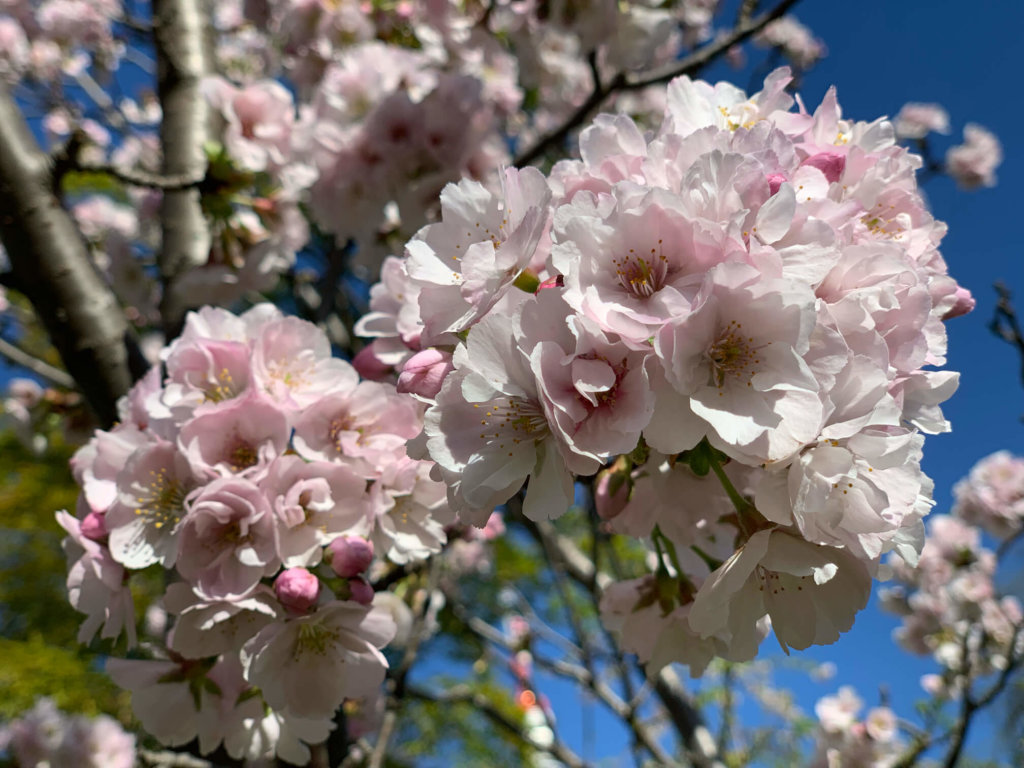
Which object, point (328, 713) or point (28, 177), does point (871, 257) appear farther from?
point (28, 177)

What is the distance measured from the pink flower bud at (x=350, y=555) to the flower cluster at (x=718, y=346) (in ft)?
1.03

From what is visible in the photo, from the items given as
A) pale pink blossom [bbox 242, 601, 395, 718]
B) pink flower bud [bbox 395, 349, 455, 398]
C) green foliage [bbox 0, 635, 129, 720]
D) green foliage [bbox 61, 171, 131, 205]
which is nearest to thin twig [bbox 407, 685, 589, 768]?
pale pink blossom [bbox 242, 601, 395, 718]

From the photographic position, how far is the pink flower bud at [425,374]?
87 centimetres

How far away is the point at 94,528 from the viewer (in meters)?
1.14

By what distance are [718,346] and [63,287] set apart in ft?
5.45

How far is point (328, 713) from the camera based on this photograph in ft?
3.61

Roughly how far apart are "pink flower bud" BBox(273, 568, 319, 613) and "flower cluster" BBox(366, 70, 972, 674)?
34 centimetres

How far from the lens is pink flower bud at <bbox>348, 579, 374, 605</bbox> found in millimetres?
1098

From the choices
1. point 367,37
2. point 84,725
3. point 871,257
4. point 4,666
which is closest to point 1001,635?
point 871,257

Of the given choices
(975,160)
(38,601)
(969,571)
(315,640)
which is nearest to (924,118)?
(975,160)

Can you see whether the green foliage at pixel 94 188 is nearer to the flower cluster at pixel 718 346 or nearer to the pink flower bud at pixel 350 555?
the pink flower bud at pixel 350 555

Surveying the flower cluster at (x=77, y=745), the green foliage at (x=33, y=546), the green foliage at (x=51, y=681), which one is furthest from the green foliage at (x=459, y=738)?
the flower cluster at (x=77, y=745)

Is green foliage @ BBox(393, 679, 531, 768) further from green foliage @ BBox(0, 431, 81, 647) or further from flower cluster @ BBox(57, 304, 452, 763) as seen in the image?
flower cluster @ BBox(57, 304, 452, 763)

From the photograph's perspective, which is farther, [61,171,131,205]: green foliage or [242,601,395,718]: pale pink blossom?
[61,171,131,205]: green foliage
